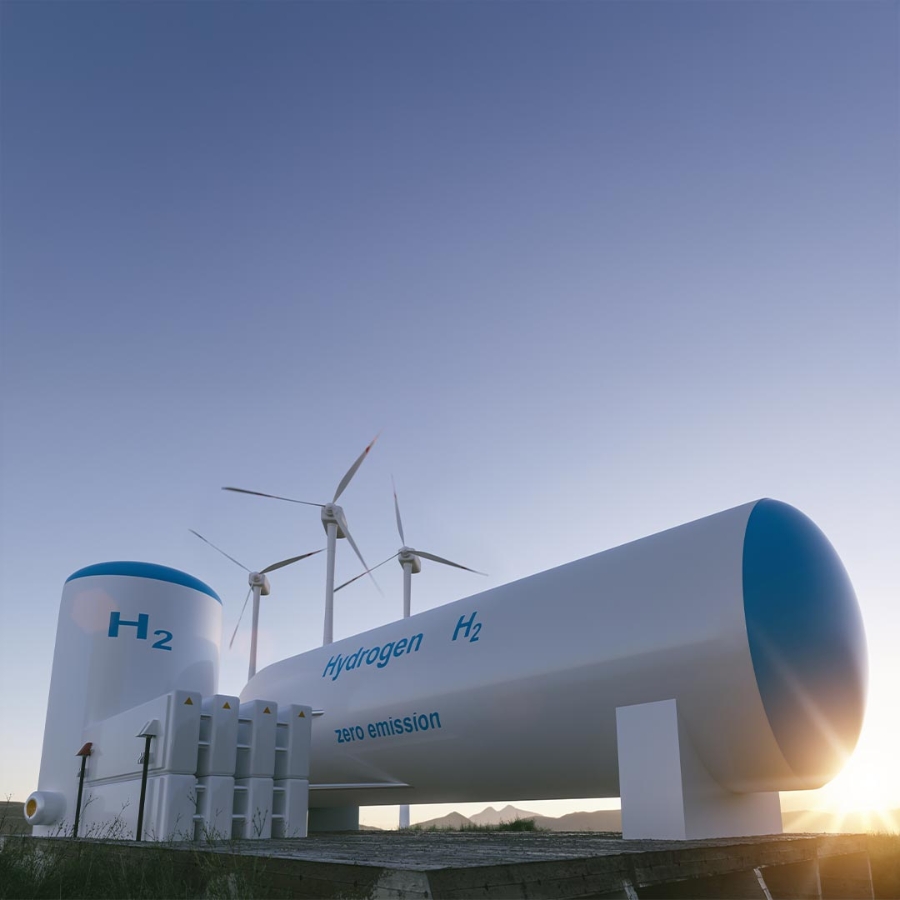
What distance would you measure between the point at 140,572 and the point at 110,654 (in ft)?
4.90

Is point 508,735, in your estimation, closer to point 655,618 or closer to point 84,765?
point 655,618

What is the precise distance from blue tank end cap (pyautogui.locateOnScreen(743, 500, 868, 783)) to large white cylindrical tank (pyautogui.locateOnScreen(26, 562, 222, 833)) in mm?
10552

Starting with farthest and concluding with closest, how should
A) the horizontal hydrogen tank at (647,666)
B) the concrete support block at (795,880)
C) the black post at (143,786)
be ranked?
the black post at (143,786)
the horizontal hydrogen tank at (647,666)
the concrete support block at (795,880)

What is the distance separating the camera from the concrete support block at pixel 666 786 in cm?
855

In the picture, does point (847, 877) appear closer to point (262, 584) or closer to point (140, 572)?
point (140, 572)

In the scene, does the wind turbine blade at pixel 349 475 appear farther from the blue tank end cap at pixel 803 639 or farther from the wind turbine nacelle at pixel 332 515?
the blue tank end cap at pixel 803 639

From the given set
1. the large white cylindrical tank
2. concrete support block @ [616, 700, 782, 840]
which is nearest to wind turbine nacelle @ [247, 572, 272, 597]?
the large white cylindrical tank

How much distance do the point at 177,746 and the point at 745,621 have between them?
24.4 feet

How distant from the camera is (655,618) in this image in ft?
30.1

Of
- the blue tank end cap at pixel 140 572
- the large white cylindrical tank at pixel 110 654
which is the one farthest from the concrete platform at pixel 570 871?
the blue tank end cap at pixel 140 572

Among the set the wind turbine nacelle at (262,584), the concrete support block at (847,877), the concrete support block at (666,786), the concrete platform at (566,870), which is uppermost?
the wind turbine nacelle at (262,584)

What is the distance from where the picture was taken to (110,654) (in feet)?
47.1

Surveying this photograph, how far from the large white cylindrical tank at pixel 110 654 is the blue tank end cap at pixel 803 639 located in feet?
34.6

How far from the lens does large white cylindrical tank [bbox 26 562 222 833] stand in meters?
14.1
